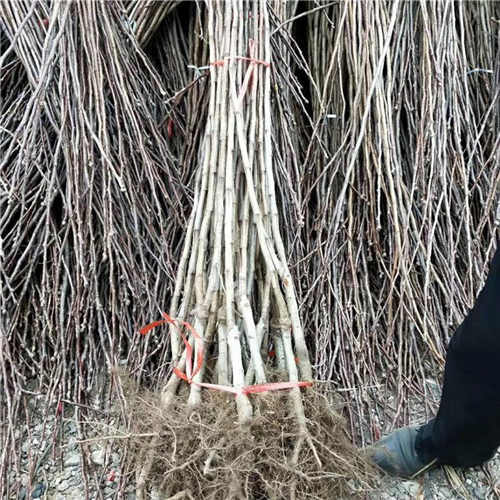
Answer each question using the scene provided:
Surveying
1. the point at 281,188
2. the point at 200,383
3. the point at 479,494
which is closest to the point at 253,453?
the point at 200,383

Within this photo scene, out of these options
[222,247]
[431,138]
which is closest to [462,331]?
[222,247]

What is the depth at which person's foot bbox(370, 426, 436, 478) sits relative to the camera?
148 centimetres

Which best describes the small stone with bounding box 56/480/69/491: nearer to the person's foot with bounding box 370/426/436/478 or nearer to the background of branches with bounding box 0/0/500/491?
the background of branches with bounding box 0/0/500/491

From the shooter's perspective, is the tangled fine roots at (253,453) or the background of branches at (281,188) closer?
the tangled fine roots at (253,453)

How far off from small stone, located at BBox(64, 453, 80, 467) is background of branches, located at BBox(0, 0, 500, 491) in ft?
0.44

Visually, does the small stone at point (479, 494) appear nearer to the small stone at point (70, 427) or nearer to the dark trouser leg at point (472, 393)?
the dark trouser leg at point (472, 393)

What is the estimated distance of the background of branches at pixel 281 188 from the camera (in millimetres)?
1667

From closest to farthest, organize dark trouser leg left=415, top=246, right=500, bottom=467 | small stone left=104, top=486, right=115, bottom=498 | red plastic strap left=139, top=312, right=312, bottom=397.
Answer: dark trouser leg left=415, top=246, right=500, bottom=467 → red plastic strap left=139, top=312, right=312, bottom=397 → small stone left=104, top=486, right=115, bottom=498

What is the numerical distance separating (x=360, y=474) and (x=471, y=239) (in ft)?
2.99

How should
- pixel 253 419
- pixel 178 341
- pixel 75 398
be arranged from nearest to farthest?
pixel 253 419 < pixel 178 341 < pixel 75 398

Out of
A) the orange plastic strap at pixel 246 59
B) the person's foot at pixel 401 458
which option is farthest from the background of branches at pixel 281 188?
the orange plastic strap at pixel 246 59

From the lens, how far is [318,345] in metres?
1.63

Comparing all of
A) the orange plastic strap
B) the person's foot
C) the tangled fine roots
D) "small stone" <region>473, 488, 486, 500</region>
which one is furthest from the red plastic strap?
the orange plastic strap

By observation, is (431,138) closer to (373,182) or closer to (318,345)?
(373,182)
